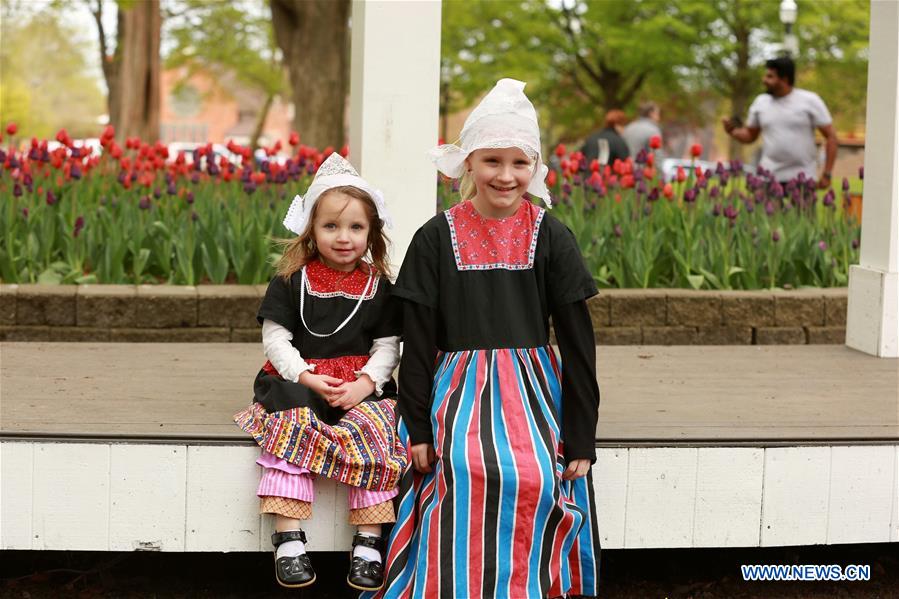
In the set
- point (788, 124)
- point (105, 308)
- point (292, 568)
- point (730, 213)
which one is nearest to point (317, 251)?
point (292, 568)

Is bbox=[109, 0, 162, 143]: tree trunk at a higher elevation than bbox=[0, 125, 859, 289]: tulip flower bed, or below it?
higher

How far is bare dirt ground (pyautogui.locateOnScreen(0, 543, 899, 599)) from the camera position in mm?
4039

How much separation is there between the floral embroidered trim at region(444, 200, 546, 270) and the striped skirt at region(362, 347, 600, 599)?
Answer: 226 mm

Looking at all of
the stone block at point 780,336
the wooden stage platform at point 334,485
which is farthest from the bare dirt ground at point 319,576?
the stone block at point 780,336

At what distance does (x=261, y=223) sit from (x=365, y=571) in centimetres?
315

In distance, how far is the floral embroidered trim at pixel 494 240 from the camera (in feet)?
11.3

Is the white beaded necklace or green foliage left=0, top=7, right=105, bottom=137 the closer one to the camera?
the white beaded necklace

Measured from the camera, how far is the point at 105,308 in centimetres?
559

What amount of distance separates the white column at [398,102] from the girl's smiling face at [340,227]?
0.82 m

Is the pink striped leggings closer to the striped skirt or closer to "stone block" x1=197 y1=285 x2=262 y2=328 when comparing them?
the striped skirt

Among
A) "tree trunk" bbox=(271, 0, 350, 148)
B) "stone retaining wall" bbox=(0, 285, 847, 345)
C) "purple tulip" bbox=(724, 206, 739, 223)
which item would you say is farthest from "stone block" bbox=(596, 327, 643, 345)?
"tree trunk" bbox=(271, 0, 350, 148)

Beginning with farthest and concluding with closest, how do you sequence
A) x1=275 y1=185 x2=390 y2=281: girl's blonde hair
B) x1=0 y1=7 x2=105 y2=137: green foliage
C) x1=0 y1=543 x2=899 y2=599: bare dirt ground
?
x1=0 y1=7 x2=105 y2=137: green foliage < x1=0 y1=543 x2=899 y2=599: bare dirt ground < x1=275 y1=185 x2=390 y2=281: girl's blonde hair

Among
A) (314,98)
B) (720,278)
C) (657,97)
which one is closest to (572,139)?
(657,97)

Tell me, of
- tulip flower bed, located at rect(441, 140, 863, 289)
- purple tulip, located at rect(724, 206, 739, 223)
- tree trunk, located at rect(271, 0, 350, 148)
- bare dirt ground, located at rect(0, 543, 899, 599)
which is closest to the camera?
bare dirt ground, located at rect(0, 543, 899, 599)
